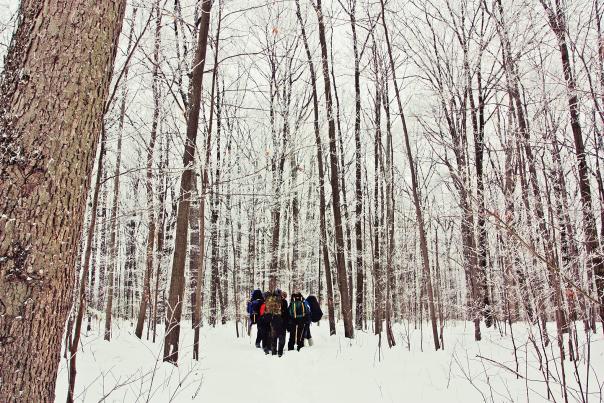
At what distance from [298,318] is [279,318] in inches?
27.8

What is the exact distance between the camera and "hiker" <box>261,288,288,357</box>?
9902mm

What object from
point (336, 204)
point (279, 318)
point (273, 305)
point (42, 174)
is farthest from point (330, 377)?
point (336, 204)

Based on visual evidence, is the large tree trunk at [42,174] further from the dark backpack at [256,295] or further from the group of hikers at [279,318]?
the dark backpack at [256,295]

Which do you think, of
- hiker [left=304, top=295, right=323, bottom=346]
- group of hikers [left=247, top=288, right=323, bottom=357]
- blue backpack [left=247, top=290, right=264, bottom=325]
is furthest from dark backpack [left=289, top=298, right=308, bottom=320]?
blue backpack [left=247, top=290, right=264, bottom=325]

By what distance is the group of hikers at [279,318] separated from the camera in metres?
9.98

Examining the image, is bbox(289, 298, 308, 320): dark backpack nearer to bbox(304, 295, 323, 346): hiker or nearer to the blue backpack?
bbox(304, 295, 323, 346): hiker

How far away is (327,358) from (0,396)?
793 cm

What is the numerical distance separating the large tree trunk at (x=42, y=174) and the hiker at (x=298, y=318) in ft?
30.2

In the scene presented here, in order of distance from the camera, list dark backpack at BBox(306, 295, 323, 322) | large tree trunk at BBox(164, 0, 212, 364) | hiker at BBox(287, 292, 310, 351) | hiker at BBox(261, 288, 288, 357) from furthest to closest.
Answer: dark backpack at BBox(306, 295, 323, 322) < hiker at BBox(287, 292, 310, 351) < hiker at BBox(261, 288, 288, 357) < large tree trunk at BBox(164, 0, 212, 364)

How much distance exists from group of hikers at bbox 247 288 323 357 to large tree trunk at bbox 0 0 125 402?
870 cm

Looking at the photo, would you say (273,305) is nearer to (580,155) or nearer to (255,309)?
(255,309)

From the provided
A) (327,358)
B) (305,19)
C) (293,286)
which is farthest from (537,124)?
(293,286)

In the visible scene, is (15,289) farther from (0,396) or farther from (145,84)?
(145,84)

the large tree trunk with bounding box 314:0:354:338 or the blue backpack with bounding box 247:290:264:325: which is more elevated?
the large tree trunk with bounding box 314:0:354:338
